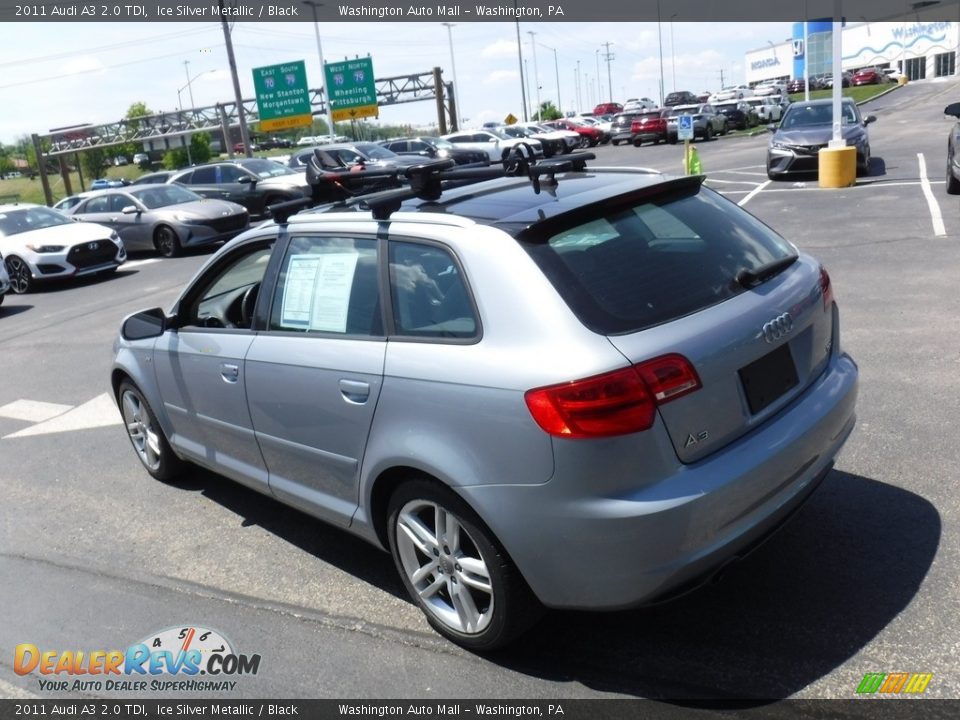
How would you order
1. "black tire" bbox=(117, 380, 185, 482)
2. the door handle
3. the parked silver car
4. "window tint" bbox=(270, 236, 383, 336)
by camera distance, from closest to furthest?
the door handle → "window tint" bbox=(270, 236, 383, 336) → "black tire" bbox=(117, 380, 185, 482) → the parked silver car

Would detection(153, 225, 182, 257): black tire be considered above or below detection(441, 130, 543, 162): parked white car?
below

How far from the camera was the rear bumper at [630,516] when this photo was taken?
9.00 ft

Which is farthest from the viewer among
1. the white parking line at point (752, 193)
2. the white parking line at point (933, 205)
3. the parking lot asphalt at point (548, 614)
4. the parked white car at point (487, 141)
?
the parked white car at point (487, 141)

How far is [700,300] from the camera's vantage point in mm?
3121

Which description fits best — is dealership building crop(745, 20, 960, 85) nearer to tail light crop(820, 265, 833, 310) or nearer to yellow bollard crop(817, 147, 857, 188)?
yellow bollard crop(817, 147, 857, 188)

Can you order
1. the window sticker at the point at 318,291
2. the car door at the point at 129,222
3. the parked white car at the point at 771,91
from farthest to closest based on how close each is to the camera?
the parked white car at the point at 771,91
the car door at the point at 129,222
the window sticker at the point at 318,291

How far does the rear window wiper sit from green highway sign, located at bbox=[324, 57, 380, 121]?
158 feet

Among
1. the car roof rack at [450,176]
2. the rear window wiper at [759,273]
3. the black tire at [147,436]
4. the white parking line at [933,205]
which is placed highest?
the car roof rack at [450,176]

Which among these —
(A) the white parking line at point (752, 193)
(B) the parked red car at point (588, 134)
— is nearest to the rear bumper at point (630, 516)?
(A) the white parking line at point (752, 193)

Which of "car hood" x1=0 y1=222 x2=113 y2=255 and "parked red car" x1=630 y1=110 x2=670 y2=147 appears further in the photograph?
"parked red car" x1=630 y1=110 x2=670 y2=147

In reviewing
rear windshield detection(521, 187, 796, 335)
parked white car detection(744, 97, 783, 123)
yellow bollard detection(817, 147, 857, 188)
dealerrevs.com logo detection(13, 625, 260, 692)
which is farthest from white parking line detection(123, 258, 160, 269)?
parked white car detection(744, 97, 783, 123)

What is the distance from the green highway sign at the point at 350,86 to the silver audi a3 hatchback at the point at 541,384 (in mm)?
47523

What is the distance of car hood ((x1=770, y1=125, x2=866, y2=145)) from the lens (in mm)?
16984

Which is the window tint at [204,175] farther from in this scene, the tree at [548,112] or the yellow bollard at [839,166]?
the tree at [548,112]
